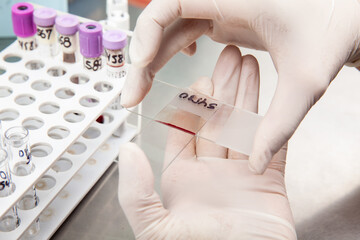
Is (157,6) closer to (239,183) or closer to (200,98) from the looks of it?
(200,98)

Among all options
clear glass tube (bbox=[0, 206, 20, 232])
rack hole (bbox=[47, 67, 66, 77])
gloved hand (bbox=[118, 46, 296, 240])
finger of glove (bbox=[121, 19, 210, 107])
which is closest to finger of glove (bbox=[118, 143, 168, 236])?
gloved hand (bbox=[118, 46, 296, 240])

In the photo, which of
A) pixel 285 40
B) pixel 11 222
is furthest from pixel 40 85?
pixel 285 40

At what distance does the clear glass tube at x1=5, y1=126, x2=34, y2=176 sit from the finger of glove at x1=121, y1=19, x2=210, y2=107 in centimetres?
21

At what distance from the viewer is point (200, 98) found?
3.16 feet

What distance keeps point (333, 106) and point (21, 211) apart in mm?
991

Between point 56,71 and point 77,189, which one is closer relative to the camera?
point 77,189

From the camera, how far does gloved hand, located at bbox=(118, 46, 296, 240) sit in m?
0.75

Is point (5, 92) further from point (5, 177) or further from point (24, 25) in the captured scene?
point (5, 177)

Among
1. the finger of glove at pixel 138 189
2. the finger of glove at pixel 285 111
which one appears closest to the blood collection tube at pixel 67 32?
the finger of glove at pixel 138 189

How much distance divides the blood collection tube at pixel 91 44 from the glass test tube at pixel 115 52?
20 mm

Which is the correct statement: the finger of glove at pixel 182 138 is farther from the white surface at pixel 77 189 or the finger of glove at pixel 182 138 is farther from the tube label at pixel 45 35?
the tube label at pixel 45 35

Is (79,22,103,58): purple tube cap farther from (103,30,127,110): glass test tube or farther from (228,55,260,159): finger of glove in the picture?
(228,55,260,159): finger of glove

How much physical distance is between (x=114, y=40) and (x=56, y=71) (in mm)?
228

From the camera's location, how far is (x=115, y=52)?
3.61 feet
